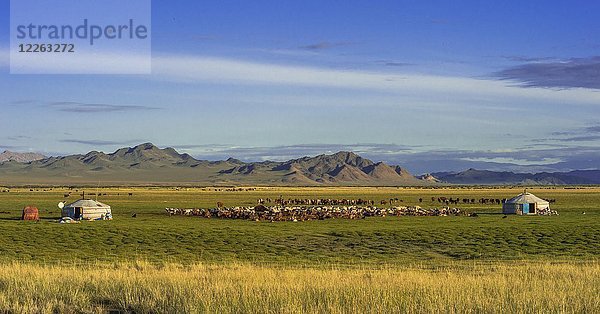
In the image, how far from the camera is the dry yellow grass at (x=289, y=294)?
14172 millimetres

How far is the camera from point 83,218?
54219 mm

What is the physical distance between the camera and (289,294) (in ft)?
50.3

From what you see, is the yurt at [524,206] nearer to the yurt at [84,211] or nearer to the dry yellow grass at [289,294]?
the yurt at [84,211]

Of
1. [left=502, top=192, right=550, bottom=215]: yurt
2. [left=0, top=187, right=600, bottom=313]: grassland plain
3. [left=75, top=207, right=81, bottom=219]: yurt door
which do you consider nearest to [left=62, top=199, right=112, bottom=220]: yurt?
[left=75, top=207, right=81, bottom=219]: yurt door

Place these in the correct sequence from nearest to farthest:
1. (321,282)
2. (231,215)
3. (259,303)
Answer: (259,303) → (321,282) → (231,215)

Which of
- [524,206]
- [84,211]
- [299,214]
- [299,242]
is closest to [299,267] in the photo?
[299,242]

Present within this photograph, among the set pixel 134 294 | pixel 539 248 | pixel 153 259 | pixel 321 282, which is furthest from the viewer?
pixel 539 248

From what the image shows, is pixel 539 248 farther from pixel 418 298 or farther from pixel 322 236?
pixel 418 298

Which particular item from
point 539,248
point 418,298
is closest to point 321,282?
point 418,298

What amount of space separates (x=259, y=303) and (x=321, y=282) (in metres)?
3.27

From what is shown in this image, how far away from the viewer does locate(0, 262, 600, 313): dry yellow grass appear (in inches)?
558

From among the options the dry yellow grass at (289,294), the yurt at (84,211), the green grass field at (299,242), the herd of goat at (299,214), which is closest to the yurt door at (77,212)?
the yurt at (84,211)

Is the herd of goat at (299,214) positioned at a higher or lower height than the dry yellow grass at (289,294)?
lower

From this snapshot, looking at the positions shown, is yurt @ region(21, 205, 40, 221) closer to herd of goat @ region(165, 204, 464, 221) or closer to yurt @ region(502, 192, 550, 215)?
herd of goat @ region(165, 204, 464, 221)
